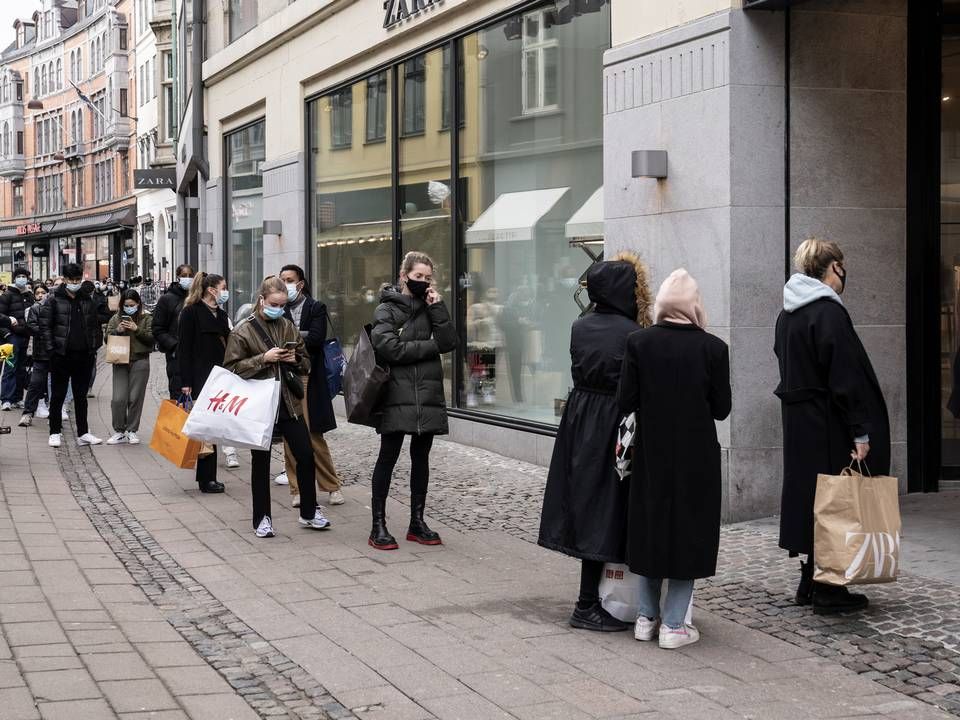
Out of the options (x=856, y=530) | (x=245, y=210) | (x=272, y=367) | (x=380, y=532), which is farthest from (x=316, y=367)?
(x=245, y=210)

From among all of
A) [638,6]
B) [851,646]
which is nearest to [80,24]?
[638,6]

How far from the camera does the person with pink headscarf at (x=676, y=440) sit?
6.00 m

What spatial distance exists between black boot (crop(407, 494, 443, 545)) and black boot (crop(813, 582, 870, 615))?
2656 mm

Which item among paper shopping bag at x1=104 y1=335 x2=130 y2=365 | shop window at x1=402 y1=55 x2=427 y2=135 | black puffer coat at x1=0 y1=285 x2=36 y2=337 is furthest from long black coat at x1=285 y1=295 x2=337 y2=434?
black puffer coat at x1=0 y1=285 x2=36 y2=337

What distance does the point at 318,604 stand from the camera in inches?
274

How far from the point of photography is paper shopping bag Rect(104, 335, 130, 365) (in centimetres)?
1405

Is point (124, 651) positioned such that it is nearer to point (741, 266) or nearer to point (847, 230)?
point (741, 266)

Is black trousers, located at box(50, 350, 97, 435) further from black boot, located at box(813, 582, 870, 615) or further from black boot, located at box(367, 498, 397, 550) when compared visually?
black boot, located at box(813, 582, 870, 615)

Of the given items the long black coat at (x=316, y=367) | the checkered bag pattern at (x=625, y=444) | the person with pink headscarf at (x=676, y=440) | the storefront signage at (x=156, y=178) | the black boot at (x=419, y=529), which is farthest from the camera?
the storefront signage at (x=156, y=178)

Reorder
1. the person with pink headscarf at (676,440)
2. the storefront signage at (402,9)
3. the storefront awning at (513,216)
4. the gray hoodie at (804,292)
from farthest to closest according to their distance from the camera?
the storefront signage at (402,9)
the storefront awning at (513,216)
the gray hoodie at (804,292)
the person with pink headscarf at (676,440)

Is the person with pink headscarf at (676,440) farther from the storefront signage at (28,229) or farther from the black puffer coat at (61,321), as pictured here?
the storefront signage at (28,229)

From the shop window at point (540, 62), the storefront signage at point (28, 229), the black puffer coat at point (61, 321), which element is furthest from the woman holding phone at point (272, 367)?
the storefront signage at point (28, 229)

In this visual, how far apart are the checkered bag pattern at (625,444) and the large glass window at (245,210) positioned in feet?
49.7

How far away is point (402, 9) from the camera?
14.7 metres
